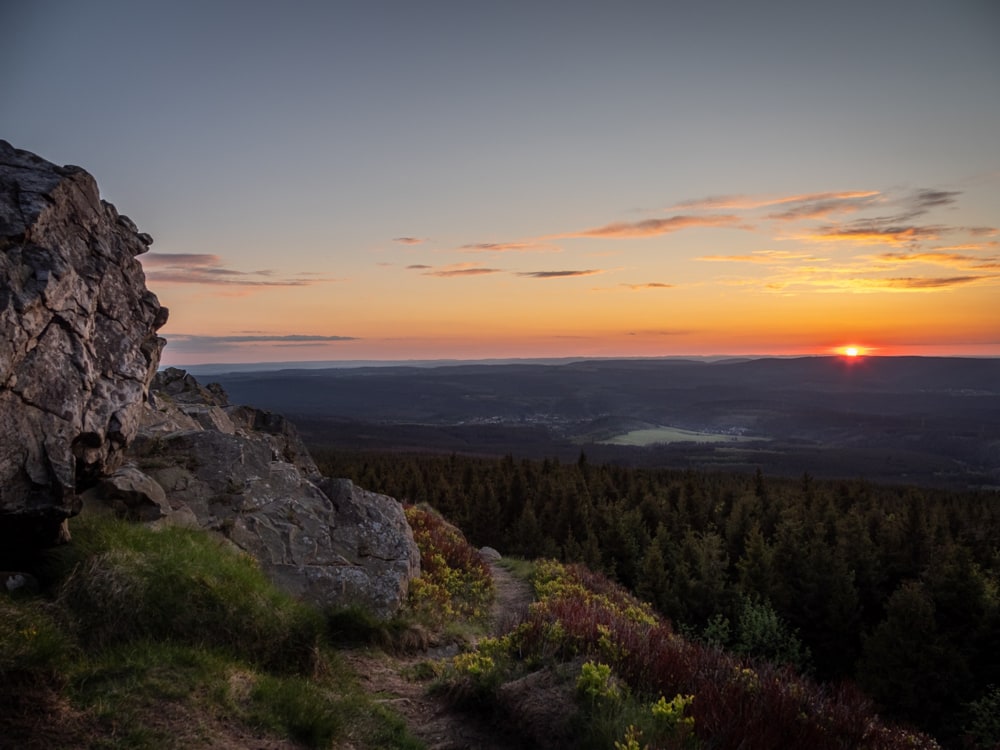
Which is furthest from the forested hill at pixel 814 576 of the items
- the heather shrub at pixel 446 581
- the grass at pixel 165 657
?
the grass at pixel 165 657

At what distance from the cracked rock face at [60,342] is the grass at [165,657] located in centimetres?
118

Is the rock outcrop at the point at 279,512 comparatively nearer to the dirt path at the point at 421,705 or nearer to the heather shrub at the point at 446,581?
the heather shrub at the point at 446,581

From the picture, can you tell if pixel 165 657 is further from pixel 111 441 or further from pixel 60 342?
pixel 60 342

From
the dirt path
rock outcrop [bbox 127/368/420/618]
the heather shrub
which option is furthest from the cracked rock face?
the heather shrub

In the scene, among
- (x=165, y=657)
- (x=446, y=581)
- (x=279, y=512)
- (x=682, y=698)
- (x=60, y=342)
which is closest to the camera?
(x=682, y=698)

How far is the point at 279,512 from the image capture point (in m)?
14.1

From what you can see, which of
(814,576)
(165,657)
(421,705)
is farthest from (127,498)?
(814,576)

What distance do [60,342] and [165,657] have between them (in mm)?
4997

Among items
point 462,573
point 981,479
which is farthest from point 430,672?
point 981,479

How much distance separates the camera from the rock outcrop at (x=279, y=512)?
1250cm

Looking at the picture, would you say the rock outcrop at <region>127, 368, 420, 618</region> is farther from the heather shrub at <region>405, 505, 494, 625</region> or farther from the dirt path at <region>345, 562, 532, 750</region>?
the dirt path at <region>345, 562, 532, 750</region>

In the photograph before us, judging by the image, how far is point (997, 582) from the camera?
30.0 meters

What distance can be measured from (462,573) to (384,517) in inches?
159

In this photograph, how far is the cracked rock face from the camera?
8539 millimetres
